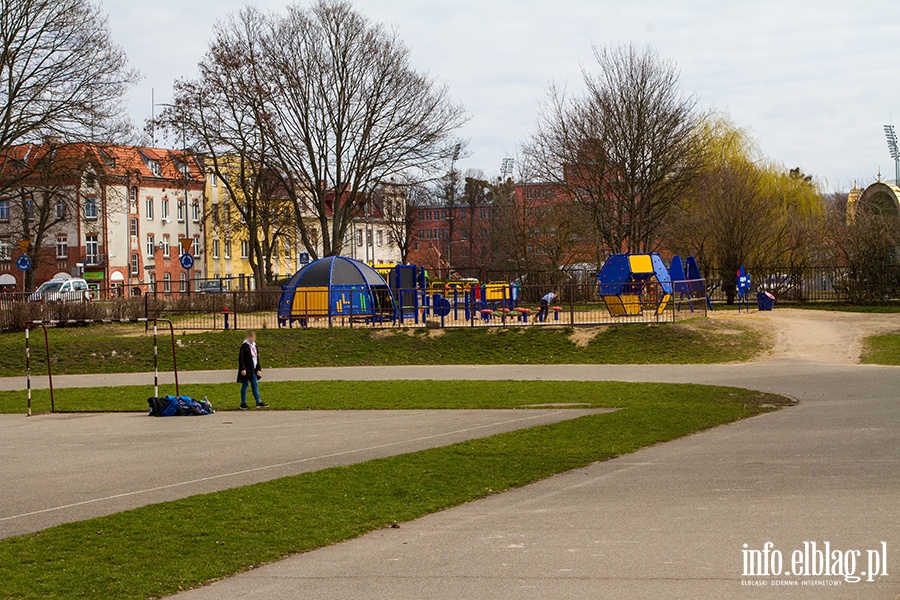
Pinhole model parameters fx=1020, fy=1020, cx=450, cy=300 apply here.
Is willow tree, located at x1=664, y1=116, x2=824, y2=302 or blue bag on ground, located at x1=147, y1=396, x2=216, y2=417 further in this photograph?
willow tree, located at x1=664, y1=116, x2=824, y2=302

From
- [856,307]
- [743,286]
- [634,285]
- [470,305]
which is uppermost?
[634,285]

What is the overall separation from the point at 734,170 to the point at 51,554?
54949 millimetres

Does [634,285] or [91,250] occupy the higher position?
[91,250]

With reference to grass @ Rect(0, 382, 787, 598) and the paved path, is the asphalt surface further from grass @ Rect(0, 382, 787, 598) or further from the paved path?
the paved path

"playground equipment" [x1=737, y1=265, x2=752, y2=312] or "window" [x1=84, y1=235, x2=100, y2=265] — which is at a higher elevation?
"window" [x1=84, y1=235, x2=100, y2=265]

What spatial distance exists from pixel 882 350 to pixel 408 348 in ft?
54.6

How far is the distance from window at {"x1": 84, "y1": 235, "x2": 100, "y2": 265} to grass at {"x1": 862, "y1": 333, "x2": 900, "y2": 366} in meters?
64.9

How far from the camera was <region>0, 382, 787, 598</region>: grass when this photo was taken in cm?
870

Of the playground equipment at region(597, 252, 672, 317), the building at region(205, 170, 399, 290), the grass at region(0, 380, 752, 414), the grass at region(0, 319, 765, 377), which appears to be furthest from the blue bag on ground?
the building at region(205, 170, 399, 290)

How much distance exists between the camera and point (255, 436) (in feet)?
60.1

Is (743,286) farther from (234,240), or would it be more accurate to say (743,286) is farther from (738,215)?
(234,240)

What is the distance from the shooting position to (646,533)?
9.78m

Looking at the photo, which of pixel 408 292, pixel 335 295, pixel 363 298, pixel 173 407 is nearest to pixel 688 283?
pixel 408 292

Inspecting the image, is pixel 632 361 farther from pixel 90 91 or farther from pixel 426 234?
pixel 426 234
